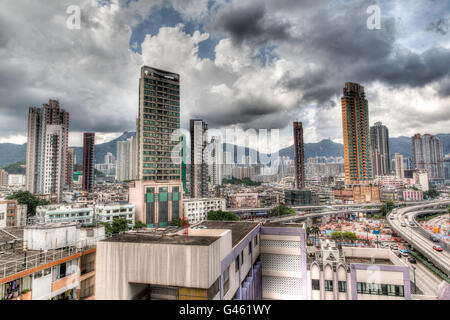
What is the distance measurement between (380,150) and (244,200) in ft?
115

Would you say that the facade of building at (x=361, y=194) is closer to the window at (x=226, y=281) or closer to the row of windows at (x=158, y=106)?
the row of windows at (x=158, y=106)

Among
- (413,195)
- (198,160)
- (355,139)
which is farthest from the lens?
(198,160)

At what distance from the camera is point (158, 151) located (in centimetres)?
1625

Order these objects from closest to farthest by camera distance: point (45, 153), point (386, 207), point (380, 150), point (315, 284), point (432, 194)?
point (315, 284) → point (45, 153) → point (386, 207) → point (432, 194) → point (380, 150)

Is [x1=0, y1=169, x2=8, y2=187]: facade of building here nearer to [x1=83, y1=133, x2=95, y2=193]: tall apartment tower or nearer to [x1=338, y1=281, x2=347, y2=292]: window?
[x1=83, y1=133, x2=95, y2=193]: tall apartment tower

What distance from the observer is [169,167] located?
A: 54.6ft

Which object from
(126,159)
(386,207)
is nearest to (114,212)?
(126,159)

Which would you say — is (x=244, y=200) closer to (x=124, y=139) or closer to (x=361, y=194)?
(x=361, y=194)

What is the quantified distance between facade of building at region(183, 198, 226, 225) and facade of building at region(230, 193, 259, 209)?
6538mm

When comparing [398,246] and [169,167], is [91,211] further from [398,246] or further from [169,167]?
[398,246]

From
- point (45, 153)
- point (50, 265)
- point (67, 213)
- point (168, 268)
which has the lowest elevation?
point (67, 213)

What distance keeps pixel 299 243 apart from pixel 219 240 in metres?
3.52

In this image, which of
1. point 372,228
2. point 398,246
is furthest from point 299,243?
point 372,228
